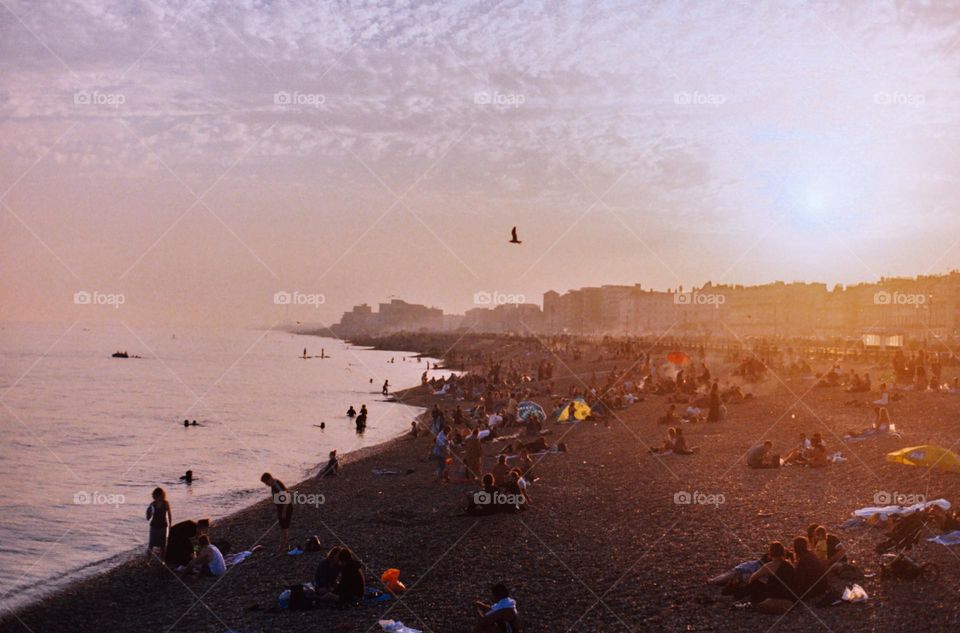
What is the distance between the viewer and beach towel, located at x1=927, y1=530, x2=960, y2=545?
9.75 meters

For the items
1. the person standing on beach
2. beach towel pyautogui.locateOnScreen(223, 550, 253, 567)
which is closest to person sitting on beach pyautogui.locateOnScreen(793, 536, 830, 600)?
the person standing on beach

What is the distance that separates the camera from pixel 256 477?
2450cm

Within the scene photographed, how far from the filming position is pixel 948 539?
9.84 m

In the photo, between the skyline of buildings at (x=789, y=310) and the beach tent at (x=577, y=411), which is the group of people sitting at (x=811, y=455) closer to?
the beach tent at (x=577, y=411)

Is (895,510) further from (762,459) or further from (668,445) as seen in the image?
(668,445)

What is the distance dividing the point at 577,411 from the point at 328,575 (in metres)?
18.8

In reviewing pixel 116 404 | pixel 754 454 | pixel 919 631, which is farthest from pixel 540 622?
pixel 116 404

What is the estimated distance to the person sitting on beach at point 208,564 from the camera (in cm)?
1259

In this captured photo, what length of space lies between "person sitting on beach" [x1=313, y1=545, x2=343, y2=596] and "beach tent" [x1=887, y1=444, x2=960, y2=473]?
1123 centimetres

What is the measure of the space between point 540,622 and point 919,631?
3955 millimetres

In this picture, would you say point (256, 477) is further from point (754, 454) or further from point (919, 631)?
point (919, 631)

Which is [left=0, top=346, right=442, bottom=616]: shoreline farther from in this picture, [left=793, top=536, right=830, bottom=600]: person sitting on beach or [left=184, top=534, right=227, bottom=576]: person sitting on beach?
[left=793, top=536, right=830, bottom=600]: person sitting on beach

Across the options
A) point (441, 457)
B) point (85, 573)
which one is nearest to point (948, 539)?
point (441, 457)

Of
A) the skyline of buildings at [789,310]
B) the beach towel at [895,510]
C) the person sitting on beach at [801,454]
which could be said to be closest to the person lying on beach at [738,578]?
the beach towel at [895,510]
